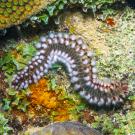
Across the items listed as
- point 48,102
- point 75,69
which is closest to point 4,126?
point 48,102

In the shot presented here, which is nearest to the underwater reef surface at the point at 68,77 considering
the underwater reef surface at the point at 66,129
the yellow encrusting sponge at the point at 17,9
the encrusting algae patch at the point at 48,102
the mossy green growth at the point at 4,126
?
the encrusting algae patch at the point at 48,102

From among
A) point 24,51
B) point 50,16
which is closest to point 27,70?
point 24,51

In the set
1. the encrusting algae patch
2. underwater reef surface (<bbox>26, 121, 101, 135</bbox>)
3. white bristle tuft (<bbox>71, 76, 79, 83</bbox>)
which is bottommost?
underwater reef surface (<bbox>26, 121, 101, 135</bbox>)

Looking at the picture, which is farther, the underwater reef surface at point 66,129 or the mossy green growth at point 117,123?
the mossy green growth at point 117,123

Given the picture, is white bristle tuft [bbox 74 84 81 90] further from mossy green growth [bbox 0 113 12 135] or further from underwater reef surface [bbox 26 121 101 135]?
mossy green growth [bbox 0 113 12 135]

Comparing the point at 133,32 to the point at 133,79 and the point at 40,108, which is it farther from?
the point at 40,108

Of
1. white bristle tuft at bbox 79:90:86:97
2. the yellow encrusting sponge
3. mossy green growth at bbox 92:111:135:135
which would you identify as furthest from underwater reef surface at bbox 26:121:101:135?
the yellow encrusting sponge

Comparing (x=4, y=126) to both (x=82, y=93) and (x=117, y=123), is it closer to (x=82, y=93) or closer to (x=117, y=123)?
(x=82, y=93)

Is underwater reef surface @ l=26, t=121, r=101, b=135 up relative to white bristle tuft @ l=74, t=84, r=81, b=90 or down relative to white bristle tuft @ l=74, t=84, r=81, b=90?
down

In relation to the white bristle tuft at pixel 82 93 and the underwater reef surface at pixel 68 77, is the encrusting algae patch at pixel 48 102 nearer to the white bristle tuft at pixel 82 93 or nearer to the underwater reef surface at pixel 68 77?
the underwater reef surface at pixel 68 77
